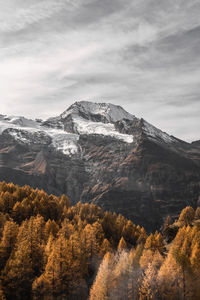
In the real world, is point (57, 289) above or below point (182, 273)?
below

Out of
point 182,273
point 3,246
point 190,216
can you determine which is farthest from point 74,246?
point 190,216

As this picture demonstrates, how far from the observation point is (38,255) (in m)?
60.9

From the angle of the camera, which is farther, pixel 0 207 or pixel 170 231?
pixel 170 231

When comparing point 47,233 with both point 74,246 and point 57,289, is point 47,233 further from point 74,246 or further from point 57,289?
point 57,289

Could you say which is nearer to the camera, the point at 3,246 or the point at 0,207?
the point at 3,246

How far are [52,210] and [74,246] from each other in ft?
182

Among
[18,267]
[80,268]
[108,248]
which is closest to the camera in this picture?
[18,267]

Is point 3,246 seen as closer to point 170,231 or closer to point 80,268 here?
point 80,268

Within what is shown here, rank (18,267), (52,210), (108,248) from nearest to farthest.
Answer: (18,267), (108,248), (52,210)

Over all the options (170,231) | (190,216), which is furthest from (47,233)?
(190,216)

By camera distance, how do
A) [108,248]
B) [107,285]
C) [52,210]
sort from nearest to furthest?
[107,285] → [108,248] → [52,210]

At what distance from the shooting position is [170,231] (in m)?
116

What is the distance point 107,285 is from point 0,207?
61.1m

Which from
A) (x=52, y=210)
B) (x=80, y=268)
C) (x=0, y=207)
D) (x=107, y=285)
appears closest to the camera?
(x=107, y=285)
